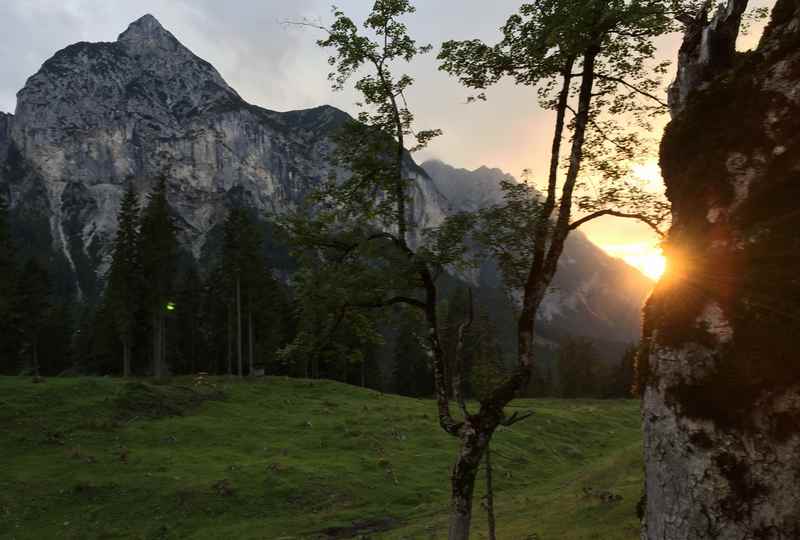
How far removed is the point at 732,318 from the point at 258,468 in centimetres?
3268

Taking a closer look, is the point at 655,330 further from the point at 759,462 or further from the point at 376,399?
the point at 376,399

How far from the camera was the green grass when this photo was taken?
25.1 meters

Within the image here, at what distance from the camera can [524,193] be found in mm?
11688

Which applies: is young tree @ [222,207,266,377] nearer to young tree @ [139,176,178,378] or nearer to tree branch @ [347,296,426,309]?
young tree @ [139,176,178,378]

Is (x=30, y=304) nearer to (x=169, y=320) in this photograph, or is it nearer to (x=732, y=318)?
(x=169, y=320)

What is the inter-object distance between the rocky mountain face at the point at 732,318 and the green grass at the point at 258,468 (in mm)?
15584

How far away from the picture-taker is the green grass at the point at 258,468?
25.1 metres

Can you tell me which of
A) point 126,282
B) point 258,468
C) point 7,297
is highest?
point 126,282

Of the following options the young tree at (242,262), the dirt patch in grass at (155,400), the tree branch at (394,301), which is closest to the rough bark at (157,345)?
the dirt patch in grass at (155,400)

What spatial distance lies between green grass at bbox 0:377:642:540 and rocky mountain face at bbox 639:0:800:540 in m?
15.6

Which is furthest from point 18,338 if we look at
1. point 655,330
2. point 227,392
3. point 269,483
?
point 655,330

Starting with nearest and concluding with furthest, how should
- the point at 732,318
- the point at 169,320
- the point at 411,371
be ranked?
the point at 732,318, the point at 169,320, the point at 411,371

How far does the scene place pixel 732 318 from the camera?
4.20 meters

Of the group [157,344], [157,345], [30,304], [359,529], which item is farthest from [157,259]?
[359,529]
